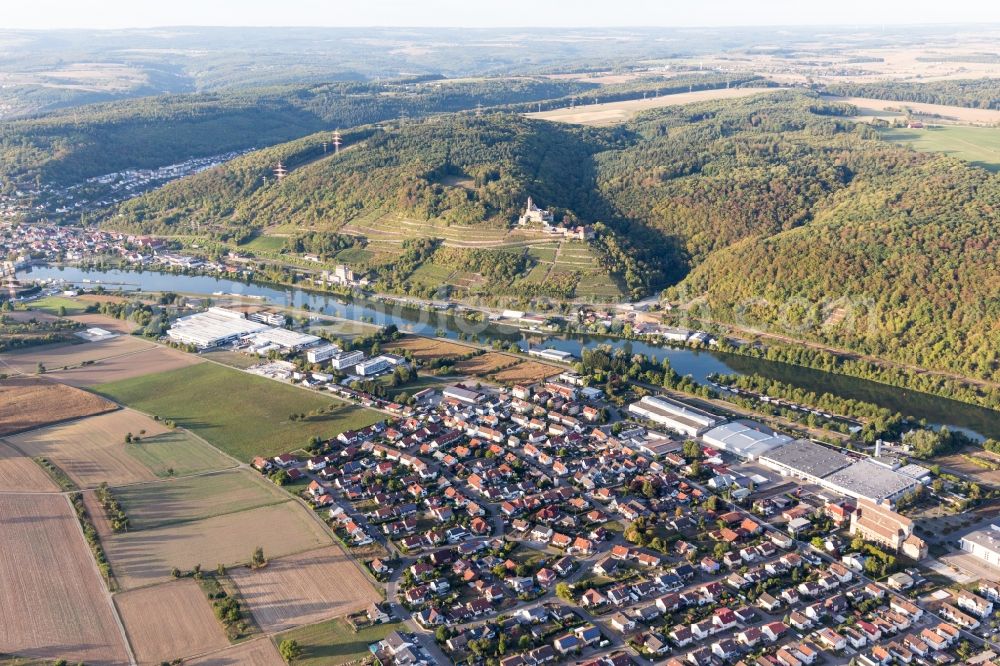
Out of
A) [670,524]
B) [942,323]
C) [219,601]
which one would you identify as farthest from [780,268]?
[219,601]

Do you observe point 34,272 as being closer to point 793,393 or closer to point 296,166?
point 296,166

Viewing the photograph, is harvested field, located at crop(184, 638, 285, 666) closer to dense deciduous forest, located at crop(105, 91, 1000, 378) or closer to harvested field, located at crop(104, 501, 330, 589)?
harvested field, located at crop(104, 501, 330, 589)

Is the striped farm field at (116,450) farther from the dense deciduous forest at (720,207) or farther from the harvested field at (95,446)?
the dense deciduous forest at (720,207)

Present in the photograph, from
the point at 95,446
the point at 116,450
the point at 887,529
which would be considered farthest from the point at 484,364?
the point at 887,529

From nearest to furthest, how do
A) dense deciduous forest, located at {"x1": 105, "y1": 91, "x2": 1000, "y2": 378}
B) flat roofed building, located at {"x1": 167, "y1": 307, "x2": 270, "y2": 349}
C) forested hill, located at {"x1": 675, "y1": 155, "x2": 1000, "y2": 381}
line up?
forested hill, located at {"x1": 675, "y1": 155, "x2": 1000, "y2": 381} → dense deciduous forest, located at {"x1": 105, "y1": 91, "x2": 1000, "y2": 378} → flat roofed building, located at {"x1": 167, "y1": 307, "x2": 270, "y2": 349}

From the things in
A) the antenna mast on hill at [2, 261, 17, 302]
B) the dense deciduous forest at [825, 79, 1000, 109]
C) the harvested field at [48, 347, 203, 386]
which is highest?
the dense deciduous forest at [825, 79, 1000, 109]

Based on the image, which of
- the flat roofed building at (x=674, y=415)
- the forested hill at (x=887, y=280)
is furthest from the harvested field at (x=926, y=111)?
the flat roofed building at (x=674, y=415)

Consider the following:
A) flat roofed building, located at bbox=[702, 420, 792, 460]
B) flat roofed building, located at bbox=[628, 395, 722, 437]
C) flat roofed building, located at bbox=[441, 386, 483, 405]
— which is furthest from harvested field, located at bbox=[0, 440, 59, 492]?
flat roofed building, located at bbox=[702, 420, 792, 460]
